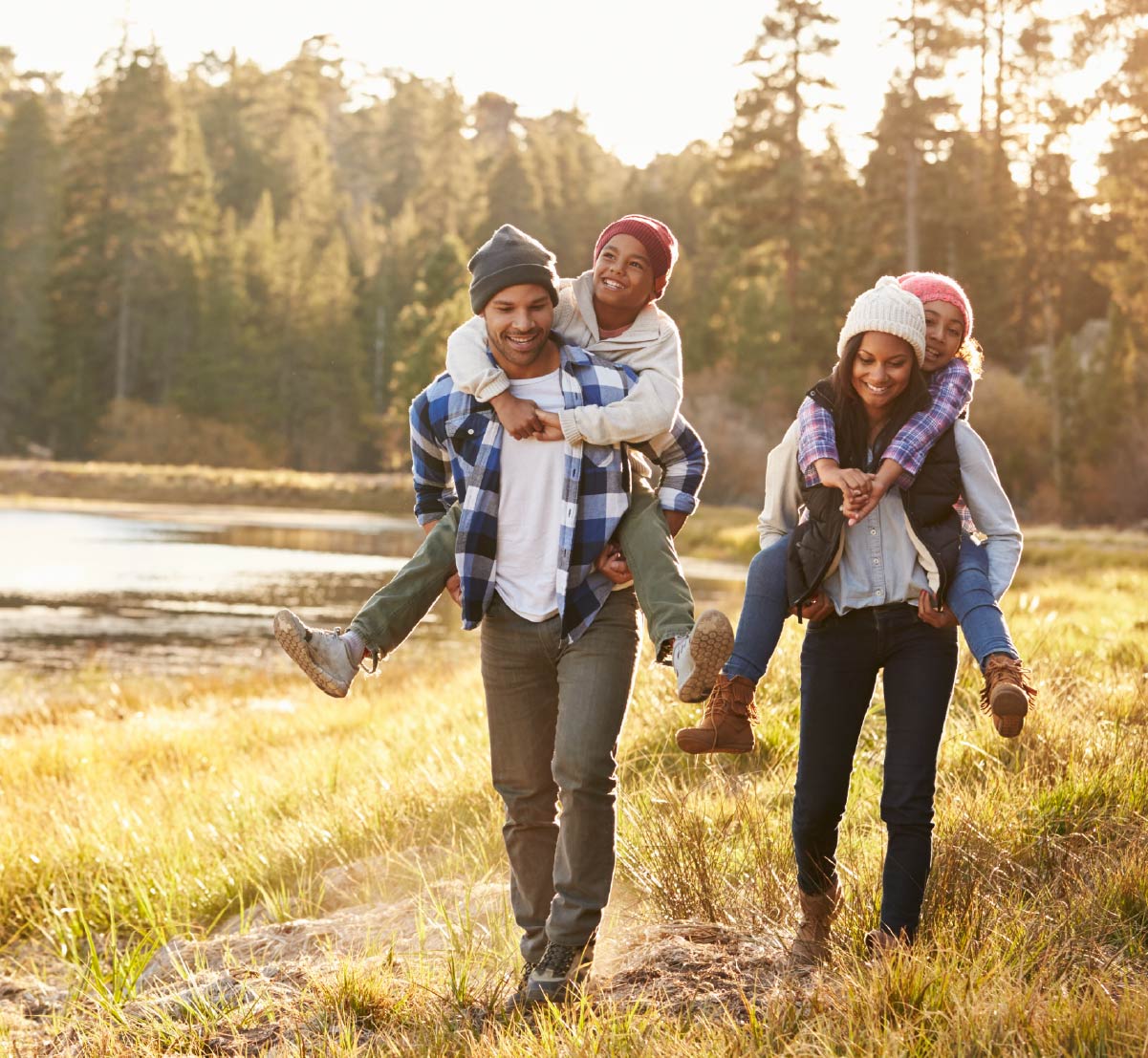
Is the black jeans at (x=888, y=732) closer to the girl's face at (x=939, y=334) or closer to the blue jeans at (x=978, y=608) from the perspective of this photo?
the blue jeans at (x=978, y=608)

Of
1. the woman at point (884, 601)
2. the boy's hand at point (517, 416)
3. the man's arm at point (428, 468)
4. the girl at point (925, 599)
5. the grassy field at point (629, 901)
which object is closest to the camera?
the grassy field at point (629, 901)

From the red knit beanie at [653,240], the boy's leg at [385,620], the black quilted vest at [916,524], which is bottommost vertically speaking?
the boy's leg at [385,620]

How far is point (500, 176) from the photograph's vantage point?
67062mm

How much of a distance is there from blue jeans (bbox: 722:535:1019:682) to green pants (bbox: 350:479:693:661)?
19 centimetres

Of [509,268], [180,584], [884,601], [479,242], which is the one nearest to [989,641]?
[884,601]

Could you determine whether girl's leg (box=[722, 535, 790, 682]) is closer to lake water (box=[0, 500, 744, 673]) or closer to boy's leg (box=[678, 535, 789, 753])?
boy's leg (box=[678, 535, 789, 753])

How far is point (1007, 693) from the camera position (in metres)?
3.42

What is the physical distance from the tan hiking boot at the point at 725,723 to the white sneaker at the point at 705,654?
0.09 m

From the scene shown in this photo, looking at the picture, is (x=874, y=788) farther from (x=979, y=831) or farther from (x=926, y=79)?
(x=926, y=79)

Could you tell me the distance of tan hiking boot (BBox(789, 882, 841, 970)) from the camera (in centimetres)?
382

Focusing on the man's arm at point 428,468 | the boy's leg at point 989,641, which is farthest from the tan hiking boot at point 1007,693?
the man's arm at point 428,468

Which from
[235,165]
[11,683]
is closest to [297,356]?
[235,165]

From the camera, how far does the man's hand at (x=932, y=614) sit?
12.0ft

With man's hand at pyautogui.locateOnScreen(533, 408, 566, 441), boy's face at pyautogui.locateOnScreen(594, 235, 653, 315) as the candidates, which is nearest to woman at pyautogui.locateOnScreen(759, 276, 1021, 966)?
boy's face at pyautogui.locateOnScreen(594, 235, 653, 315)
